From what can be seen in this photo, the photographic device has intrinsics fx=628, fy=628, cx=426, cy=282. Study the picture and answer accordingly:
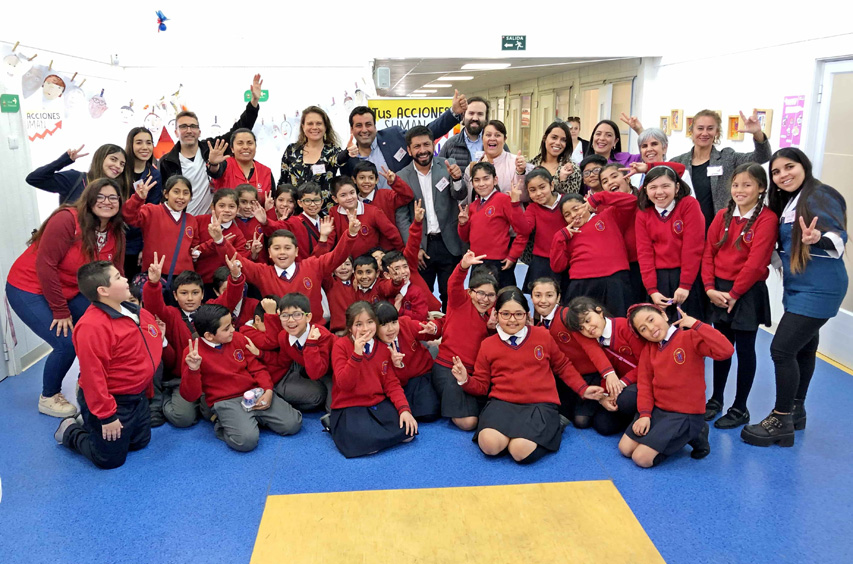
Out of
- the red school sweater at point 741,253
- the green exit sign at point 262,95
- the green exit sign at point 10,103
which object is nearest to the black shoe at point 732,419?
the red school sweater at point 741,253

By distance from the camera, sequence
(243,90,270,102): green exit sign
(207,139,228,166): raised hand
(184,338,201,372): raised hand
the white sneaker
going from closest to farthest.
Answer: (184,338,201,372): raised hand < the white sneaker < (207,139,228,166): raised hand < (243,90,270,102): green exit sign

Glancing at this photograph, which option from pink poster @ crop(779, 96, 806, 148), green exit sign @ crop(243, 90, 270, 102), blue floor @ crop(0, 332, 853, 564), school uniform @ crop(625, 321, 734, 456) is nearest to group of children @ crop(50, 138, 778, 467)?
school uniform @ crop(625, 321, 734, 456)

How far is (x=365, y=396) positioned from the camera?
11.6 feet

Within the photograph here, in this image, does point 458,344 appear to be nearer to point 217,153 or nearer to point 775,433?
point 775,433

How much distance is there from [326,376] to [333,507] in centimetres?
121

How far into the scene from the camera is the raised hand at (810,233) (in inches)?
122

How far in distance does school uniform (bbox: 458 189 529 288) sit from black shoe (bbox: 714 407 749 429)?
158cm

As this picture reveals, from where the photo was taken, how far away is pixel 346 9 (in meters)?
6.43

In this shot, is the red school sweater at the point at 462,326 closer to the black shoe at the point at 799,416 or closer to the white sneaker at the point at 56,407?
the black shoe at the point at 799,416

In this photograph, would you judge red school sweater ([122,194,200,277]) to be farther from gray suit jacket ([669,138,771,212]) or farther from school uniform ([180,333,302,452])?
gray suit jacket ([669,138,771,212])

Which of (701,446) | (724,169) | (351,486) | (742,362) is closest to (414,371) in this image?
(351,486)

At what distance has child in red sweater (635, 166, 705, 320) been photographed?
368 centimetres

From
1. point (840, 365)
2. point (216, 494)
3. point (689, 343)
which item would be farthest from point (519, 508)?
point (840, 365)

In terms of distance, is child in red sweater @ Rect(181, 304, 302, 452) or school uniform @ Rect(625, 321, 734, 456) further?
child in red sweater @ Rect(181, 304, 302, 452)
